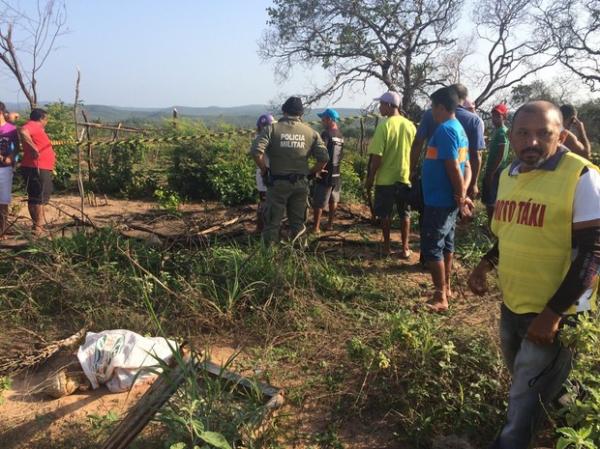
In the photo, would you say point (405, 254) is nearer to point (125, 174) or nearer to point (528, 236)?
point (528, 236)

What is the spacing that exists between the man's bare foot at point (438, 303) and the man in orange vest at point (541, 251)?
1.72 meters

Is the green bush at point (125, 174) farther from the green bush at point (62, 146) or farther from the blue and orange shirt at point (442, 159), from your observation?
the blue and orange shirt at point (442, 159)

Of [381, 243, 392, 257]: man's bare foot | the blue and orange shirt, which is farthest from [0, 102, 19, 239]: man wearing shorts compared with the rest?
the blue and orange shirt

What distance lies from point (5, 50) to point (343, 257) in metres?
10.2

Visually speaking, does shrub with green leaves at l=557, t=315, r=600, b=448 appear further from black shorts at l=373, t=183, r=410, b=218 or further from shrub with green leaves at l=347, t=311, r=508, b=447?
black shorts at l=373, t=183, r=410, b=218

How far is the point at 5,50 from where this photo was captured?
1105 centimetres

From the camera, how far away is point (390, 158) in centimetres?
494

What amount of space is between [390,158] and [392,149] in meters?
0.09

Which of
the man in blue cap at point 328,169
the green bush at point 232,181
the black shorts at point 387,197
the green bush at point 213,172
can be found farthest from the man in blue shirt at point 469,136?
the green bush at point 213,172

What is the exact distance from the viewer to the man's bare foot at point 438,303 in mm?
3908

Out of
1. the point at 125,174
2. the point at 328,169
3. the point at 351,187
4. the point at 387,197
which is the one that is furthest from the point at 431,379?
the point at 125,174

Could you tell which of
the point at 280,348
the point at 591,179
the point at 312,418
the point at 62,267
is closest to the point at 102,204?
the point at 62,267

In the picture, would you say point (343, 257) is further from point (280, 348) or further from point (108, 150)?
point (108, 150)

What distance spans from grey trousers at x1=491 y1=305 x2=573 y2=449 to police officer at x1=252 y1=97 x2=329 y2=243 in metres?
2.99
